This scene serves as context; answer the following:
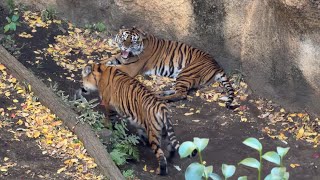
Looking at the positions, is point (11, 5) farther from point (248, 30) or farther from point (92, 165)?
point (92, 165)

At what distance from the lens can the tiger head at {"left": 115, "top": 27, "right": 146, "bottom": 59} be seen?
831 cm

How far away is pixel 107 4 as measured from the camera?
8.90 meters

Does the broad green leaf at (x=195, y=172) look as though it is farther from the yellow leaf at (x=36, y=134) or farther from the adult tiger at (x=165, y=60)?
the adult tiger at (x=165, y=60)

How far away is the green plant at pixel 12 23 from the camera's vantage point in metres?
8.58

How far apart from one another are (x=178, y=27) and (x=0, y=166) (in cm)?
363

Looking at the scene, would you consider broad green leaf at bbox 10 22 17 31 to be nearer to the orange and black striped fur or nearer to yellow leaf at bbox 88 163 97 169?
the orange and black striped fur

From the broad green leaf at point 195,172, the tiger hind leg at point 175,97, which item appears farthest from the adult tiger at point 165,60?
the broad green leaf at point 195,172

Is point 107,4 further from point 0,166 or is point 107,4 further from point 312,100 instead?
point 0,166

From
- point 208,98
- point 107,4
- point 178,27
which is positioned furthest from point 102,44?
point 208,98

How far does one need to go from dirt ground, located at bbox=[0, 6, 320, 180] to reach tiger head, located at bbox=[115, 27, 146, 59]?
71 centimetres

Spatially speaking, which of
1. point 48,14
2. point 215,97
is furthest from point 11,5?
point 215,97

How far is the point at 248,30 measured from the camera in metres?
7.79

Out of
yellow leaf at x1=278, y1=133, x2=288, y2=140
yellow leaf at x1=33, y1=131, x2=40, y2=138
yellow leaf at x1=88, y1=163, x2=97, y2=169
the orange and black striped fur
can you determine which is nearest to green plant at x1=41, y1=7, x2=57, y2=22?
the orange and black striped fur

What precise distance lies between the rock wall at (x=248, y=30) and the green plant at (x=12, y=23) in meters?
0.53
